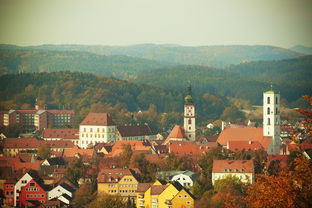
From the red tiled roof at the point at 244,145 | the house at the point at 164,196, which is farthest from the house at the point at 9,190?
the red tiled roof at the point at 244,145

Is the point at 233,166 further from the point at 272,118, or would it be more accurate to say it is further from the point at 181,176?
the point at 272,118

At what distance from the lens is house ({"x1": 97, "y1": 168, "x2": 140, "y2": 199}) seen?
146 ft

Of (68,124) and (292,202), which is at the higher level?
(292,202)

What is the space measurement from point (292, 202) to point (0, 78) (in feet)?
390

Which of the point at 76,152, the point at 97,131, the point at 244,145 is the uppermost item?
the point at 244,145

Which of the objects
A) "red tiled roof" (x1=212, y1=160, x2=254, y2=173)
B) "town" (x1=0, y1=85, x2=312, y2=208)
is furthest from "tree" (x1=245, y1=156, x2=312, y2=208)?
"red tiled roof" (x1=212, y1=160, x2=254, y2=173)

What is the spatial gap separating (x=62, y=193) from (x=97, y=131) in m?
35.4

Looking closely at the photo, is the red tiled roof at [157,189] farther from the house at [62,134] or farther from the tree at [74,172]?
the house at [62,134]

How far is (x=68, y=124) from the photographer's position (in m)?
101

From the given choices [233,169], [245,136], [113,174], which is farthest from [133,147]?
[233,169]

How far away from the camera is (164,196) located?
133 ft

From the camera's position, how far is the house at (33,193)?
1772 inches

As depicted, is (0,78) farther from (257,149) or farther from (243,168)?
(243,168)

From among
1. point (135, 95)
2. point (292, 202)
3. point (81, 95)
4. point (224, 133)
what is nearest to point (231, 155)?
point (224, 133)
